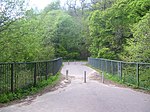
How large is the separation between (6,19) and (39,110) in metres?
6.11

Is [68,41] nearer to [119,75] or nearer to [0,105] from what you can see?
[119,75]

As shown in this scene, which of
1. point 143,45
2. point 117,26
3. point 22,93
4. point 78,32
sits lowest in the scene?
point 22,93

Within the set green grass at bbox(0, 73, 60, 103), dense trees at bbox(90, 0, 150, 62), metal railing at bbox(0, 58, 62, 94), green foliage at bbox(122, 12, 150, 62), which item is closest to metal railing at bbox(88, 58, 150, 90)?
green foliage at bbox(122, 12, 150, 62)

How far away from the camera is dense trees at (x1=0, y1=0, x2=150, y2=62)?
13.6m

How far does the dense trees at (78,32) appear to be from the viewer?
44.5ft

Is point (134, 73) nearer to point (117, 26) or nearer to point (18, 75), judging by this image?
point (18, 75)

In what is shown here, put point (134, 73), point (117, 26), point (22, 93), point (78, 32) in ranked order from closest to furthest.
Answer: point (22, 93)
point (134, 73)
point (117, 26)
point (78, 32)

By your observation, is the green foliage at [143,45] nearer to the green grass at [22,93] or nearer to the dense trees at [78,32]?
the dense trees at [78,32]

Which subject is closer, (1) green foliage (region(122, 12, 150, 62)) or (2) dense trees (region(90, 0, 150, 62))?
(1) green foliage (region(122, 12, 150, 62))

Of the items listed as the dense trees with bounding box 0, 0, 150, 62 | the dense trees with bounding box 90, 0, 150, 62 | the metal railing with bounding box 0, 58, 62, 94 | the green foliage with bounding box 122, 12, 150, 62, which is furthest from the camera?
the dense trees with bounding box 90, 0, 150, 62

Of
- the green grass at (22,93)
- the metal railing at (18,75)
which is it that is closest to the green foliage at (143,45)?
the metal railing at (18,75)

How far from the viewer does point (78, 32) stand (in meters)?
66.0

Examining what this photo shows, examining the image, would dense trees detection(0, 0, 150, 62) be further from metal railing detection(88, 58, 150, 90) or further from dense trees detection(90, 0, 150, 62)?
metal railing detection(88, 58, 150, 90)

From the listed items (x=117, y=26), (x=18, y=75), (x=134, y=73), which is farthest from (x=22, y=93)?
(x=117, y=26)
